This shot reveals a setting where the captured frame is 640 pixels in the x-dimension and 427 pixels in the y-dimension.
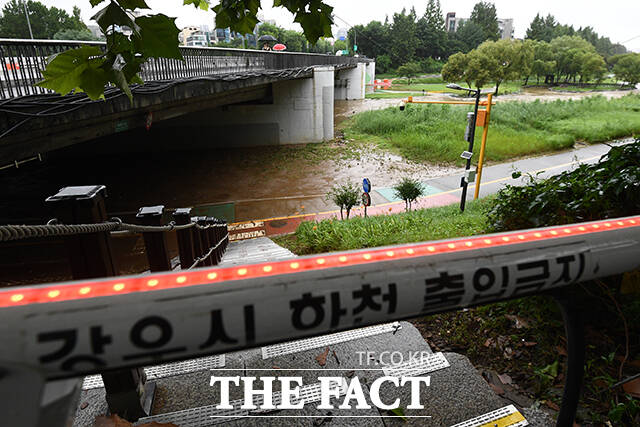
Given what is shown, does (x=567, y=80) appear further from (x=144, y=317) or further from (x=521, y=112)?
(x=144, y=317)

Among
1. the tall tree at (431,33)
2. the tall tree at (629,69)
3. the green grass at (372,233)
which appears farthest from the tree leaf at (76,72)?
the tall tree at (431,33)

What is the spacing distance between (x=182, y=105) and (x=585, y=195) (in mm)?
14575

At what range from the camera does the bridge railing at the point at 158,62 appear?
7441 mm

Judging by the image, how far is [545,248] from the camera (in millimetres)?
1032

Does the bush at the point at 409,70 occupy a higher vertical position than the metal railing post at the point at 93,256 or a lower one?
higher

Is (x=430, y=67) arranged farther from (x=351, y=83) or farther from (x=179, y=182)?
(x=179, y=182)

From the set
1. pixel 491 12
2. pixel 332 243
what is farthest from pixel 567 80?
pixel 332 243

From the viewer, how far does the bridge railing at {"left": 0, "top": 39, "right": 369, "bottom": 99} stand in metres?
7.44

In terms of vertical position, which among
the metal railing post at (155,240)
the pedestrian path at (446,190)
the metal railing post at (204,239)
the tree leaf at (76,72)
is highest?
the tree leaf at (76,72)

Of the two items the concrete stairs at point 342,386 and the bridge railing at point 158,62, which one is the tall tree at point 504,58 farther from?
the concrete stairs at point 342,386

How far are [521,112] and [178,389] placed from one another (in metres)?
38.1

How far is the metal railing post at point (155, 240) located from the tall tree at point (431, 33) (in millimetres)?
109553

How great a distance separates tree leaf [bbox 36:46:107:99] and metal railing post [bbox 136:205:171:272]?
5.45 feet

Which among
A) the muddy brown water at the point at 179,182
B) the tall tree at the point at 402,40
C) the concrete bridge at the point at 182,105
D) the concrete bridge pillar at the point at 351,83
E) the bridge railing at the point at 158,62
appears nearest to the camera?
the bridge railing at the point at 158,62
